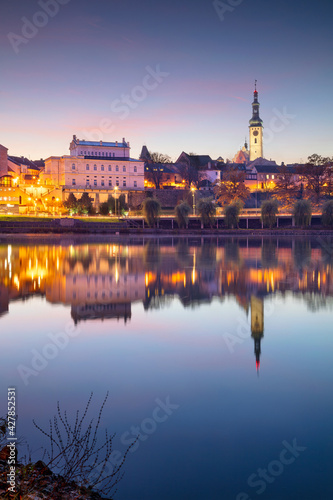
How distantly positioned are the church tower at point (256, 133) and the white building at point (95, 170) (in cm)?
9178

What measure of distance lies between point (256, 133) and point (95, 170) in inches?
4075

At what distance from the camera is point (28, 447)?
18.1 feet

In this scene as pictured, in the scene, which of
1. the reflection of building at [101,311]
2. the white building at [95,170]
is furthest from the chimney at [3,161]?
the reflection of building at [101,311]

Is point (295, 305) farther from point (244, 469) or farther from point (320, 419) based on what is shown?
point (244, 469)

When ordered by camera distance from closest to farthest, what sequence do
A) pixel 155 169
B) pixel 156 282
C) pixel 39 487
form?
pixel 39 487
pixel 156 282
pixel 155 169

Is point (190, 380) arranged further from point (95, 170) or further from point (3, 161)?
point (3, 161)

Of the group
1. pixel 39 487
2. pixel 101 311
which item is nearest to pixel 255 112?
pixel 101 311

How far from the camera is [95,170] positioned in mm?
101562

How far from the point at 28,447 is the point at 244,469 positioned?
2.52 metres

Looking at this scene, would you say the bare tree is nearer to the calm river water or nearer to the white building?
the white building

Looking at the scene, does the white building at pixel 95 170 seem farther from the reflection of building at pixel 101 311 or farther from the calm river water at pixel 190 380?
the reflection of building at pixel 101 311

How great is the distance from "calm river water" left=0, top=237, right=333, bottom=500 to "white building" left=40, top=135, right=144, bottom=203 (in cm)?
8414

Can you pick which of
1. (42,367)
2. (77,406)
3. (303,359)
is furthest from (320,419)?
(42,367)

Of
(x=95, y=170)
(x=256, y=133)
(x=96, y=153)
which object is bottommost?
(x=95, y=170)
